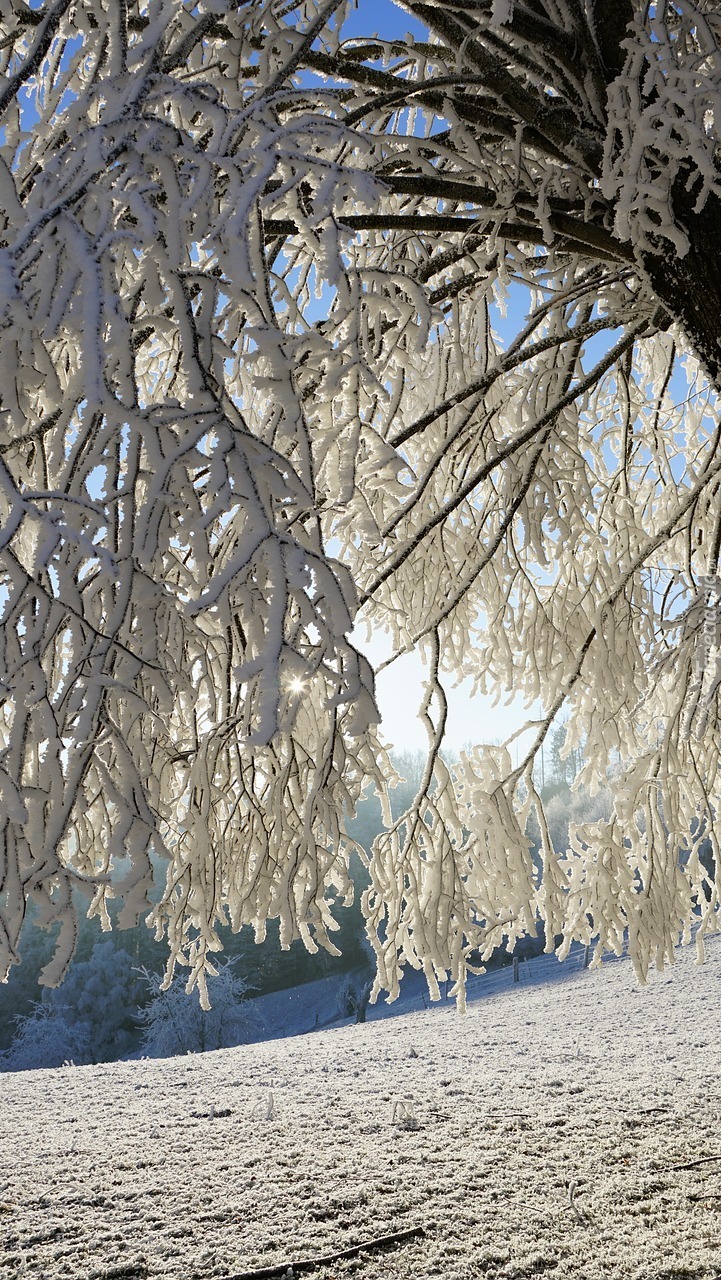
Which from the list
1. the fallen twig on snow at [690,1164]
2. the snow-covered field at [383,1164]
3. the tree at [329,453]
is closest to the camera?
the tree at [329,453]

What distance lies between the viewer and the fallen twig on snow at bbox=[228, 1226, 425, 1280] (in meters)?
3.47

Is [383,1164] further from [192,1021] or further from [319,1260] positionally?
[192,1021]

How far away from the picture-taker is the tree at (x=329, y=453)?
1243mm

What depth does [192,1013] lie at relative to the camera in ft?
78.0

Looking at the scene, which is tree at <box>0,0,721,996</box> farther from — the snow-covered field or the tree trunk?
the snow-covered field

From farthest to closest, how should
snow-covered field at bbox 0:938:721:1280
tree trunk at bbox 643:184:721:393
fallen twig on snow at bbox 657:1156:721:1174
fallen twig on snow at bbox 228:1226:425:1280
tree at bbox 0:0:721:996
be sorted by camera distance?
fallen twig on snow at bbox 657:1156:721:1174 < snow-covered field at bbox 0:938:721:1280 < fallen twig on snow at bbox 228:1226:425:1280 < tree trunk at bbox 643:184:721:393 < tree at bbox 0:0:721:996

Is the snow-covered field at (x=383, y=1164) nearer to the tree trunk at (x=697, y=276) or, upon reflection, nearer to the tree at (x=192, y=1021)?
the tree trunk at (x=697, y=276)

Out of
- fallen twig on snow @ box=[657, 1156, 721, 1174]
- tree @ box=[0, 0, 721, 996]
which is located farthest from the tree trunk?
fallen twig on snow @ box=[657, 1156, 721, 1174]

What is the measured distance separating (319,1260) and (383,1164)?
45.4 inches

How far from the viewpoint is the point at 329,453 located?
10.2 feet

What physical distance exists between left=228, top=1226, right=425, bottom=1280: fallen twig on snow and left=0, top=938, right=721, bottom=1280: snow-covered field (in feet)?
0.13

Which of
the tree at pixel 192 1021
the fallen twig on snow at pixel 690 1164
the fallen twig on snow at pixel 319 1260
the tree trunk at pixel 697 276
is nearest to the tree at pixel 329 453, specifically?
the tree trunk at pixel 697 276

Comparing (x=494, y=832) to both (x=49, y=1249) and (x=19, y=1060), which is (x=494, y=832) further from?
(x=19, y=1060)

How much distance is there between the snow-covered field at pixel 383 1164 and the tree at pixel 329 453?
1178mm
